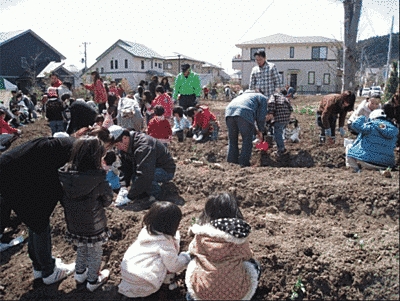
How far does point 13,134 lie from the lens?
8.51m

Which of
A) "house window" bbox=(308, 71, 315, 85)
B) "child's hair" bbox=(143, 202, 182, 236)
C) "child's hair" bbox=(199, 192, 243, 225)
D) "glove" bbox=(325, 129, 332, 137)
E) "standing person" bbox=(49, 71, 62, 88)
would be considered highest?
"house window" bbox=(308, 71, 315, 85)

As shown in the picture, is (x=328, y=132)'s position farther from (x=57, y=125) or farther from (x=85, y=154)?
(x=57, y=125)

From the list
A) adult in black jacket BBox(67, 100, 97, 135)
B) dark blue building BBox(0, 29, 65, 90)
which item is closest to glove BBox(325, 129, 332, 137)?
adult in black jacket BBox(67, 100, 97, 135)

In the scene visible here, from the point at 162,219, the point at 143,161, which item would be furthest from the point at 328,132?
the point at 162,219

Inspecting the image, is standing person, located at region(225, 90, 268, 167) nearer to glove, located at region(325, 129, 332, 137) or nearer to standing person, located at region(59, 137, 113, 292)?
glove, located at region(325, 129, 332, 137)

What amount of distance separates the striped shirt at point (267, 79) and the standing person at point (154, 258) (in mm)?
4246

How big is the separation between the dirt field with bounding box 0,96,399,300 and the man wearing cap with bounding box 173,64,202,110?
377 cm

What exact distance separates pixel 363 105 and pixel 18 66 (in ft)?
94.6

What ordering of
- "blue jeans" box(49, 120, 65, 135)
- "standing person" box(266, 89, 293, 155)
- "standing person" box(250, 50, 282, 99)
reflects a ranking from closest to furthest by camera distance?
1. "standing person" box(266, 89, 293, 155)
2. "standing person" box(250, 50, 282, 99)
3. "blue jeans" box(49, 120, 65, 135)

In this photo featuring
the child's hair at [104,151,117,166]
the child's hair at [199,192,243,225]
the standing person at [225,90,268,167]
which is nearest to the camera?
the child's hair at [199,192,243,225]

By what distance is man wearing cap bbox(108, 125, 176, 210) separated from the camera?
392 centimetres

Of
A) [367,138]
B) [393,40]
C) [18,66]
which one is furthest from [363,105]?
[18,66]

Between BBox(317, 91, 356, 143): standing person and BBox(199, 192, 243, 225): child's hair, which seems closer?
BBox(199, 192, 243, 225): child's hair

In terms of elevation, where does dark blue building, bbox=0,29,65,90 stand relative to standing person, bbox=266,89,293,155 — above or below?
above
